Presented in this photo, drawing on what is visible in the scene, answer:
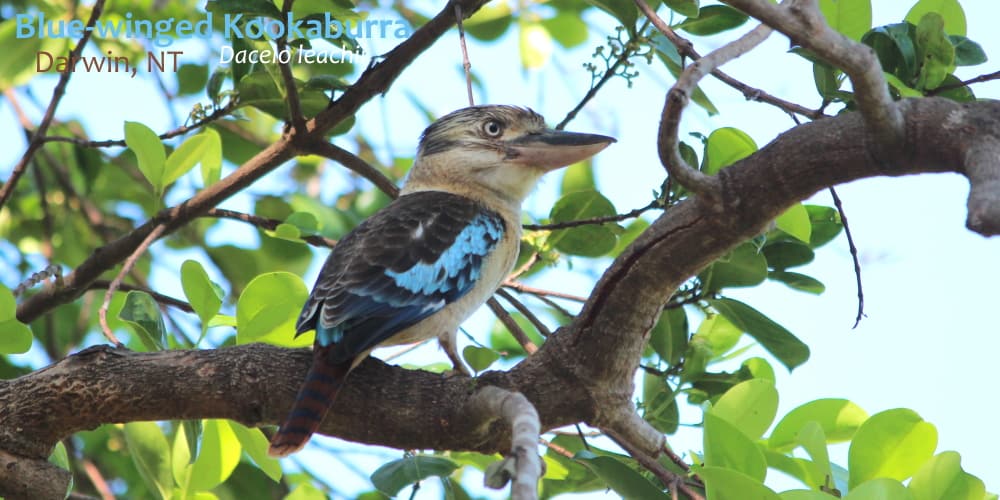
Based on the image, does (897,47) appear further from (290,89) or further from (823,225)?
(290,89)

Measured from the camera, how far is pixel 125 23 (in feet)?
17.7

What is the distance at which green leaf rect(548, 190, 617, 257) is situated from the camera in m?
3.97

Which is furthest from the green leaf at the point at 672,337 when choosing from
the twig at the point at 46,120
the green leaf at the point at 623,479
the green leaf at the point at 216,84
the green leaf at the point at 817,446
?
the twig at the point at 46,120

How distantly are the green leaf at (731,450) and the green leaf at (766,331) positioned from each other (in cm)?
84

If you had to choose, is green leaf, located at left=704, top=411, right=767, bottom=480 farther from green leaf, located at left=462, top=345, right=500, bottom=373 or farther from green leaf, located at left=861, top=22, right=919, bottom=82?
green leaf, located at left=462, top=345, right=500, bottom=373

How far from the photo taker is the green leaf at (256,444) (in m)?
3.50

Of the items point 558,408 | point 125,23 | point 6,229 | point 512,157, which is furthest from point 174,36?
point 558,408

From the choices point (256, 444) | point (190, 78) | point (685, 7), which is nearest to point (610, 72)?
point (685, 7)

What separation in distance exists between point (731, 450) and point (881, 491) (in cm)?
34

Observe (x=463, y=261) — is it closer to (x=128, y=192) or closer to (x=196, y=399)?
(x=196, y=399)

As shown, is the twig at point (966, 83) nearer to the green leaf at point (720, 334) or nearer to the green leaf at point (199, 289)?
the green leaf at point (720, 334)

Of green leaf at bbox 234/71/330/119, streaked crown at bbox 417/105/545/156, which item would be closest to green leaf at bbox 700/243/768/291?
streaked crown at bbox 417/105/545/156

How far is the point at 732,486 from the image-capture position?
2.51 m

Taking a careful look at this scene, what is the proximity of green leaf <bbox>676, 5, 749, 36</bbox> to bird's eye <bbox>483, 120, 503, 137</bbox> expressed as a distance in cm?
103
